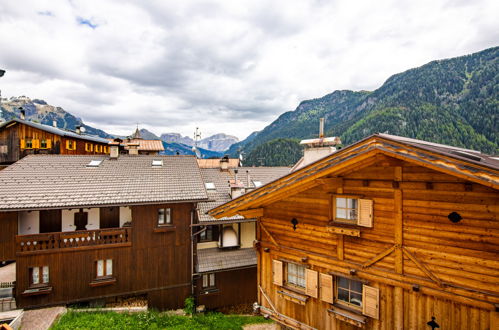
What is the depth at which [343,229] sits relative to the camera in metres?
7.00

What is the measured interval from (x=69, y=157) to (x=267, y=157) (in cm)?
13483

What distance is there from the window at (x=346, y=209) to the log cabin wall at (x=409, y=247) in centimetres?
23

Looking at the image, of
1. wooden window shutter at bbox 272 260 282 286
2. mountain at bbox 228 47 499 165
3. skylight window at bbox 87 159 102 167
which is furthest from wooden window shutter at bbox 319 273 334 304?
mountain at bbox 228 47 499 165

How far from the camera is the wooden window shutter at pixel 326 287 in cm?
759

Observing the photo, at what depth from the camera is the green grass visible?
444 inches

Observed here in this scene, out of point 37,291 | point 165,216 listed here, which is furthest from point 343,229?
point 37,291

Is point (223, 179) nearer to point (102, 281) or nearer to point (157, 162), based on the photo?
point (157, 162)

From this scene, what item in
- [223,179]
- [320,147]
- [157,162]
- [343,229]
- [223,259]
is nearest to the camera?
[343,229]

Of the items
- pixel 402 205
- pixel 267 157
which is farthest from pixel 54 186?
pixel 267 157

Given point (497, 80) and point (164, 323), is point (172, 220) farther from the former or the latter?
point (497, 80)

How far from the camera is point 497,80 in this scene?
6339 inches

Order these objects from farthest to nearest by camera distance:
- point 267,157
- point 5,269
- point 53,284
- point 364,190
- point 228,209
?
point 267,157 → point 5,269 → point 53,284 → point 228,209 → point 364,190

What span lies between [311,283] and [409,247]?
3.17 meters

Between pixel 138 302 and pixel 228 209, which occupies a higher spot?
pixel 228 209
